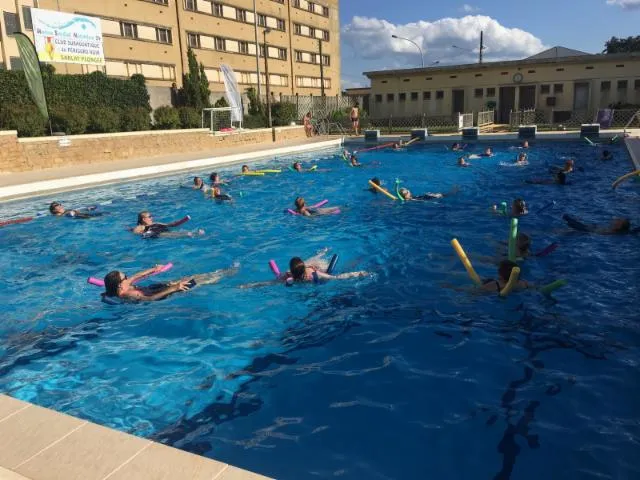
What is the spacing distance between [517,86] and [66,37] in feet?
94.7

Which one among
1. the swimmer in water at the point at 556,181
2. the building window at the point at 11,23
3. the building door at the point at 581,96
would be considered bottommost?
the swimmer in water at the point at 556,181

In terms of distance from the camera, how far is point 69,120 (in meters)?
21.6

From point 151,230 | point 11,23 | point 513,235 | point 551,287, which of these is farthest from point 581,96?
point 11,23

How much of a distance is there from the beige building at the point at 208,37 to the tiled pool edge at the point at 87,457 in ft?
102

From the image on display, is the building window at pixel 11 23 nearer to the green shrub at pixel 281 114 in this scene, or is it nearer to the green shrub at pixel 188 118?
the green shrub at pixel 188 118

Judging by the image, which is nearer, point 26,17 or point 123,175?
point 123,175

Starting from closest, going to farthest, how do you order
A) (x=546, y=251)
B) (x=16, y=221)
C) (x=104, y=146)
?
(x=546, y=251), (x=16, y=221), (x=104, y=146)

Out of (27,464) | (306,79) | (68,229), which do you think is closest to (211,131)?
(68,229)

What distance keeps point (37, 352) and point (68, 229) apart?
6627 mm

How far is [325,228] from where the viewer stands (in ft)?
37.3

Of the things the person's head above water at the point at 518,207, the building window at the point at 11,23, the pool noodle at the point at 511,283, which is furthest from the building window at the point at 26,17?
the pool noodle at the point at 511,283

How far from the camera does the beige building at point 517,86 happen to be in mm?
33125

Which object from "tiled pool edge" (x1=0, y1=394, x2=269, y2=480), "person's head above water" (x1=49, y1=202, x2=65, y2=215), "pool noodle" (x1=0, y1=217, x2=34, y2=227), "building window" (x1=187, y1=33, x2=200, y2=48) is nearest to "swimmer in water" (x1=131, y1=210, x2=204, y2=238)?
"person's head above water" (x1=49, y1=202, x2=65, y2=215)

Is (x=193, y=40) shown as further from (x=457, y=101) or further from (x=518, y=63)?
(x=518, y=63)
